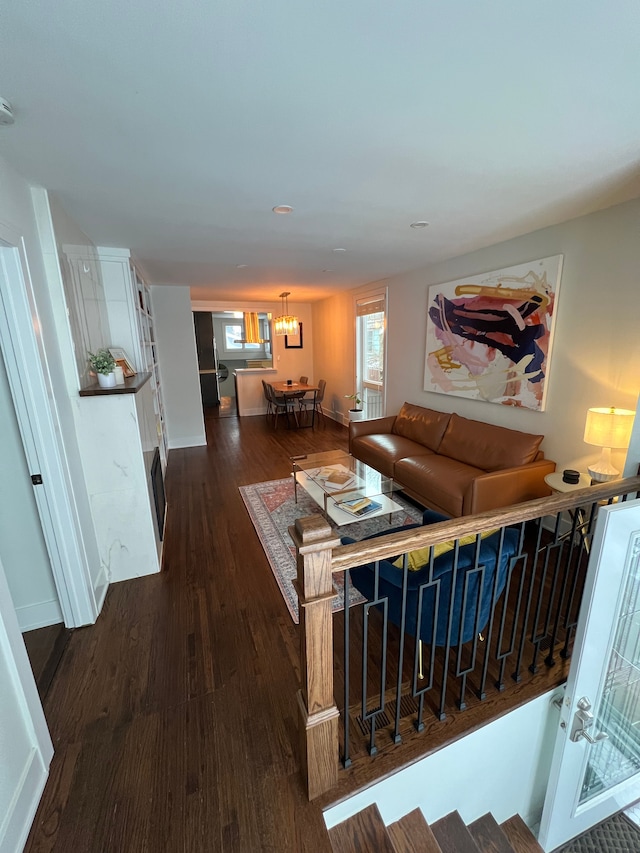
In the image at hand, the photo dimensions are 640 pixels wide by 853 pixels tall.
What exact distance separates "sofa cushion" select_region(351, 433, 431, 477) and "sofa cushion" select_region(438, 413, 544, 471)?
1.07ft

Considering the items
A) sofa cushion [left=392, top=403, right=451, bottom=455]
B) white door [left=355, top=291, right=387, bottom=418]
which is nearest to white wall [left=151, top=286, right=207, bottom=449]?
white door [left=355, top=291, right=387, bottom=418]

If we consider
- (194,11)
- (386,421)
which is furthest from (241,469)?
(194,11)

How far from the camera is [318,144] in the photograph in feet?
5.08

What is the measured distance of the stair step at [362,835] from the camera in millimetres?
1192

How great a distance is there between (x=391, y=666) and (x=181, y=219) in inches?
122

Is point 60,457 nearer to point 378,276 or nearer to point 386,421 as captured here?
point 386,421

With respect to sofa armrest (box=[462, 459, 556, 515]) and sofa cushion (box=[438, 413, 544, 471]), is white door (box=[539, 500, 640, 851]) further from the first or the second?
sofa cushion (box=[438, 413, 544, 471])

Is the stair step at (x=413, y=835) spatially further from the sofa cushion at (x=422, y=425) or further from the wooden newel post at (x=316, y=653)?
the sofa cushion at (x=422, y=425)

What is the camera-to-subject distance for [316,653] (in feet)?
3.81

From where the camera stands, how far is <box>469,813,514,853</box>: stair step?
1.53 metres

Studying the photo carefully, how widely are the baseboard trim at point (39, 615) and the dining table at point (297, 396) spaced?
494cm

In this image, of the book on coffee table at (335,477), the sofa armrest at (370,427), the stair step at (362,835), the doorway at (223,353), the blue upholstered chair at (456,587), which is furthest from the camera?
the doorway at (223,353)

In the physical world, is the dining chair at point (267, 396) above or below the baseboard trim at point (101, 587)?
above

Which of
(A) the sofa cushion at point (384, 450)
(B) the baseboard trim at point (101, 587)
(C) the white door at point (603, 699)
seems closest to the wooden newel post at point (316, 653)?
(C) the white door at point (603, 699)
